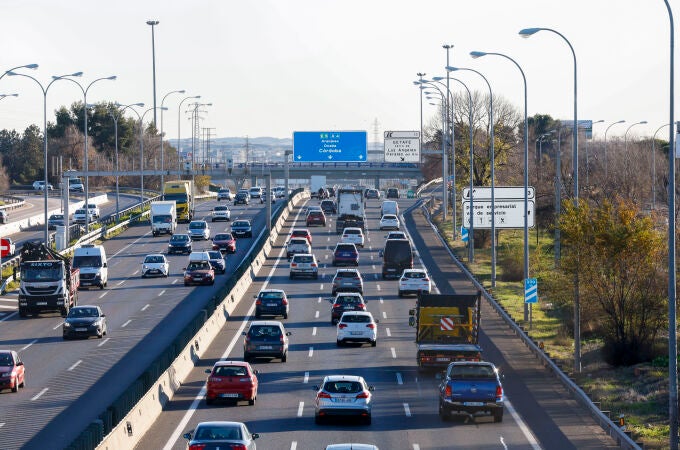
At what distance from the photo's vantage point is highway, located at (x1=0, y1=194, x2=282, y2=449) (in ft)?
102

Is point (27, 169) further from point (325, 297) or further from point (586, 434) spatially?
point (586, 434)

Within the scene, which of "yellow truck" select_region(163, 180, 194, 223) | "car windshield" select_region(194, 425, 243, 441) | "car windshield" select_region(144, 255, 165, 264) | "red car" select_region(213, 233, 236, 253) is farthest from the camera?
"yellow truck" select_region(163, 180, 194, 223)

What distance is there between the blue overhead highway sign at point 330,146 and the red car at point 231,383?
61017 millimetres

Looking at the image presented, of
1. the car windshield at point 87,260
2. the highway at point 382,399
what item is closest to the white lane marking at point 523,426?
the highway at point 382,399

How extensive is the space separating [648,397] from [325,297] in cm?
2835

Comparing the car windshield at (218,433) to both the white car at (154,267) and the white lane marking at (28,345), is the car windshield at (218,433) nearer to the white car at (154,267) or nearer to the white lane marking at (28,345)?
the white lane marking at (28,345)

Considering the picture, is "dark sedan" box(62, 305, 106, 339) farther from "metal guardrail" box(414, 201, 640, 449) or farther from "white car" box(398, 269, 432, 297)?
"white car" box(398, 269, 432, 297)

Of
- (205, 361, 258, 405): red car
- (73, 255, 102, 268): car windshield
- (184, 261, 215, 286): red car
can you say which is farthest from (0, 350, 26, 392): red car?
(184, 261, 215, 286): red car

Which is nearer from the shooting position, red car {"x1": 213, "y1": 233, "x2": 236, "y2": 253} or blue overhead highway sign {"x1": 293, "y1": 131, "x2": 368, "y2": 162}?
red car {"x1": 213, "y1": 233, "x2": 236, "y2": 253}

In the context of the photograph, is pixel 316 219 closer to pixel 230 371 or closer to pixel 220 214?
pixel 220 214

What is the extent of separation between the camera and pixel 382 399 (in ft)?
112

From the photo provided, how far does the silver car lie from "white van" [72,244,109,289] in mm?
36556

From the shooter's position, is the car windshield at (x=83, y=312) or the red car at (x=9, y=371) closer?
the red car at (x=9, y=371)

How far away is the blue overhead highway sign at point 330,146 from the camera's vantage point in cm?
9350
